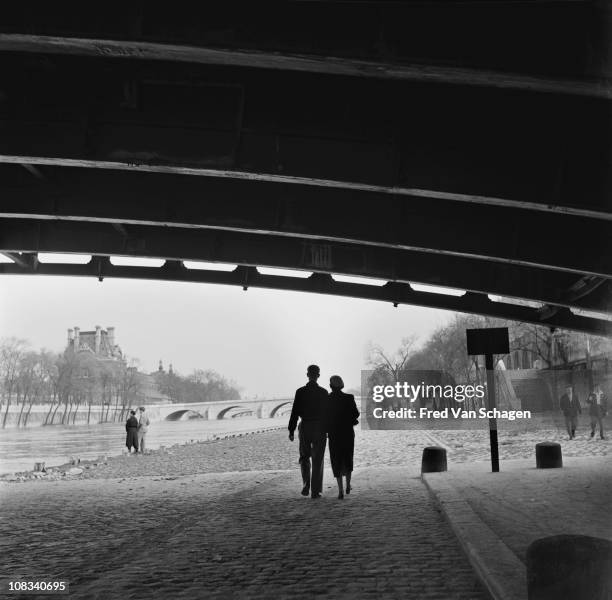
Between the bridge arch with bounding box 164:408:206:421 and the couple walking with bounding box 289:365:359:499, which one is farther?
the bridge arch with bounding box 164:408:206:421

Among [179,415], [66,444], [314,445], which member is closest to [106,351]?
[179,415]

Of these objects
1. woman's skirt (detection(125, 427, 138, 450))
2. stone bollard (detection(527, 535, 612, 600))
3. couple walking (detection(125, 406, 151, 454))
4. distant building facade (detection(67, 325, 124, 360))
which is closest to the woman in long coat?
stone bollard (detection(527, 535, 612, 600))

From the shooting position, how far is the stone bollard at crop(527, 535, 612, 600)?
3.54 meters

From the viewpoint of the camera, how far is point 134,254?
12.1 m

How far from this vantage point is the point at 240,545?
6.93 m

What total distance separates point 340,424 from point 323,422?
10.4 inches

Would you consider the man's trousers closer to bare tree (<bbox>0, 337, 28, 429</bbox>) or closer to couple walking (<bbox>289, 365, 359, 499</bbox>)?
couple walking (<bbox>289, 365, 359, 499</bbox>)

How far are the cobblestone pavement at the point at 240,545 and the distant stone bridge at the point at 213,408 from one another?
→ 61378mm

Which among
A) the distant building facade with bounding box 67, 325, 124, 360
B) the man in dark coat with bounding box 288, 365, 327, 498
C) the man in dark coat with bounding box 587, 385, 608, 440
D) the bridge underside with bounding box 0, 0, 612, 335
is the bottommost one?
the man in dark coat with bounding box 288, 365, 327, 498

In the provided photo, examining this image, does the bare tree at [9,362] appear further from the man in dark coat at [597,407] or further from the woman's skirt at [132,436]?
the man in dark coat at [597,407]

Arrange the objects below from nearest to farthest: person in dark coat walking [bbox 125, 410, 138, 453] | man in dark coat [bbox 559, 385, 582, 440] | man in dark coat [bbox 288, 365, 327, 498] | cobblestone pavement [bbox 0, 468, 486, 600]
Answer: cobblestone pavement [bbox 0, 468, 486, 600]
man in dark coat [bbox 288, 365, 327, 498]
man in dark coat [bbox 559, 385, 582, 440]
person in dark coat walking [bbox 125, 410, 138, 453]

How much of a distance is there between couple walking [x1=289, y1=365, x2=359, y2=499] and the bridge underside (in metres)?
2.32

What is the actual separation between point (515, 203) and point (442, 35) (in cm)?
306

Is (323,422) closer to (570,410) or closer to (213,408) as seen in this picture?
(570,410)
